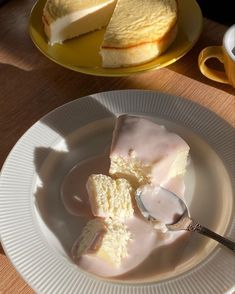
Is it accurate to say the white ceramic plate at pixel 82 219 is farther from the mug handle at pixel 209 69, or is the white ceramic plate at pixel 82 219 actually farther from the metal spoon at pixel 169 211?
the mug handle at pixel 209 69

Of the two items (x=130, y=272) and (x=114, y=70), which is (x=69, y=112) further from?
(x=130, y=272)

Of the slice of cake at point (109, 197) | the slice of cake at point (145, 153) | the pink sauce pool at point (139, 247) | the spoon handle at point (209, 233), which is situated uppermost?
the slice of cake at point (145, 153)

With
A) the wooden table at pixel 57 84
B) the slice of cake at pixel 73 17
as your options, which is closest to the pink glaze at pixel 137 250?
the wooden table at pixel 57 84

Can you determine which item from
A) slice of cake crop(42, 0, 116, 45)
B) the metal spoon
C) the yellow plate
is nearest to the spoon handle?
the metal spoon

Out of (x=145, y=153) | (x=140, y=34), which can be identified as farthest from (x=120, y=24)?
(x=145, y=153)

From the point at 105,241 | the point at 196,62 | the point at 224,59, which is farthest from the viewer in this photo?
the point at 196,62

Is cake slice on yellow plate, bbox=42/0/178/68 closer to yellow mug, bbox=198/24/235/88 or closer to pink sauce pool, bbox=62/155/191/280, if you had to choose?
yellow mug, bbox=198/24/235/88

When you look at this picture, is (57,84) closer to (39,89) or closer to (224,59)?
(39,89)
